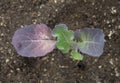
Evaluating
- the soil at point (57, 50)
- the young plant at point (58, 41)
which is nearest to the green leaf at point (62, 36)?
the young plant at point (58, 41)

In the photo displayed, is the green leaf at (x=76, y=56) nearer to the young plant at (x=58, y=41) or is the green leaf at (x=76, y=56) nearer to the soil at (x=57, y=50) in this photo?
the young plant at (x=58, y=41)

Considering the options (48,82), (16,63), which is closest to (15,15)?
(16,63)

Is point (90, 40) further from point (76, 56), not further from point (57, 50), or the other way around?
point (57, 50)

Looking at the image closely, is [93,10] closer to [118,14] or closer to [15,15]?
[118,14]

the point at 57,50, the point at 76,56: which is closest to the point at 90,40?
the point at 76,56

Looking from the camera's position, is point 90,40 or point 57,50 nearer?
point 90,40

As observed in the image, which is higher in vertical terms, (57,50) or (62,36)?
(62,36)

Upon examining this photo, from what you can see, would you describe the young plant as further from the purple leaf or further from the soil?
the soil
